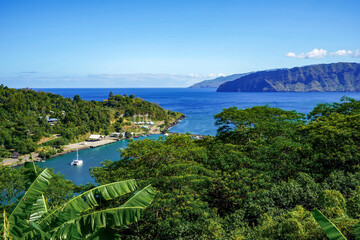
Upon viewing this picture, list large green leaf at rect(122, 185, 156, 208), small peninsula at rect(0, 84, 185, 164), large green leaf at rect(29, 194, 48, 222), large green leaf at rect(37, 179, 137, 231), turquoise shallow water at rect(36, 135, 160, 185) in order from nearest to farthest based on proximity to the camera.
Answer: large green leaf at rect(37, 179, 137, 231)
large green leaf at rect(122, 185, 156, 208)
large green leaf at rect(29, 194, 48, 222)
turquoise shallow water at rect(36, 135, 160, 185)
small peninsula at rect(0, 84, 185, 164)

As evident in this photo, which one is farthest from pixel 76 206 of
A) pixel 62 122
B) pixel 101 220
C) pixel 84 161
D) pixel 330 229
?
pixel 62 122

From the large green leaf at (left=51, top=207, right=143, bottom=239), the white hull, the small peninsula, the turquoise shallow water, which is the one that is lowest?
the turquoise shallow water

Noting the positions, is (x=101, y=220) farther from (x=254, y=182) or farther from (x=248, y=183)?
(x=248, y=183)

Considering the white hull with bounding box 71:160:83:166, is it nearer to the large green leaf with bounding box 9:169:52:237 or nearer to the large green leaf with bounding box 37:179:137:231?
the large green leaf with bounding box 9:169:52:237

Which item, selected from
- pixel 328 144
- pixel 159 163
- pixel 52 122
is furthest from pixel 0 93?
pixel 328 144

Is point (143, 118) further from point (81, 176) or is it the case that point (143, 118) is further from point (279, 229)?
point (279, 229)

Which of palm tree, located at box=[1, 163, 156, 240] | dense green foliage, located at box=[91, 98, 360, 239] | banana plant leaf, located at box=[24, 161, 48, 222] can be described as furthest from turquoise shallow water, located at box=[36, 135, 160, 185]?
palm tree, located at box=[1, 163, 156, 240]
